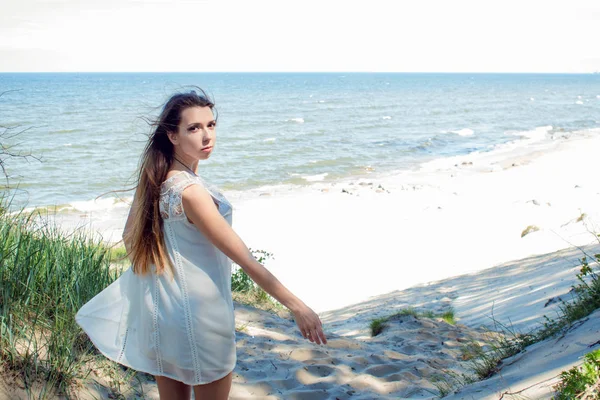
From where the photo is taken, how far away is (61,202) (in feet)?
59.5

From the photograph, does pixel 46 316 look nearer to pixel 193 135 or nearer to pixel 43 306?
pixel 43 306

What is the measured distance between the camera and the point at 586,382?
2264 mm

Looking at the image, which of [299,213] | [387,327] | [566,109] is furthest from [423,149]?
[566,109]

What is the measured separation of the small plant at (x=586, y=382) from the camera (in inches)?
87.9

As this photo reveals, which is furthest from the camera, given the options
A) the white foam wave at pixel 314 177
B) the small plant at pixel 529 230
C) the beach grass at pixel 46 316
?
the white foam wave at pixel 314 177

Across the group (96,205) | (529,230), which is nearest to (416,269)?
(529,230)

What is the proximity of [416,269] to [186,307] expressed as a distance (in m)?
8.89

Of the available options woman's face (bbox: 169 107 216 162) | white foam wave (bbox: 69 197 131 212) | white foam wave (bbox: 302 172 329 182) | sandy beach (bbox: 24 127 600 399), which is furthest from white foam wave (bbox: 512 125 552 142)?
woman's face (bbox: 169 107 216 162)

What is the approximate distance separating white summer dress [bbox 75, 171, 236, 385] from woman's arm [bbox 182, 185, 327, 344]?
0.21 ft

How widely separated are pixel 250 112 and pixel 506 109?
25737mm

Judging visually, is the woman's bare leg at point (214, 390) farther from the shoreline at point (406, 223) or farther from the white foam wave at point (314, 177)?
the white foam wave at point (314, 177)

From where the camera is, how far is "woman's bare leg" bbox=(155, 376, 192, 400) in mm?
2424

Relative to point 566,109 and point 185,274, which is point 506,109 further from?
point 185,274

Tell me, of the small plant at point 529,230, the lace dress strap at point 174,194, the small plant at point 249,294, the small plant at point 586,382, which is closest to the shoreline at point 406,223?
the small plant at point 529,230
